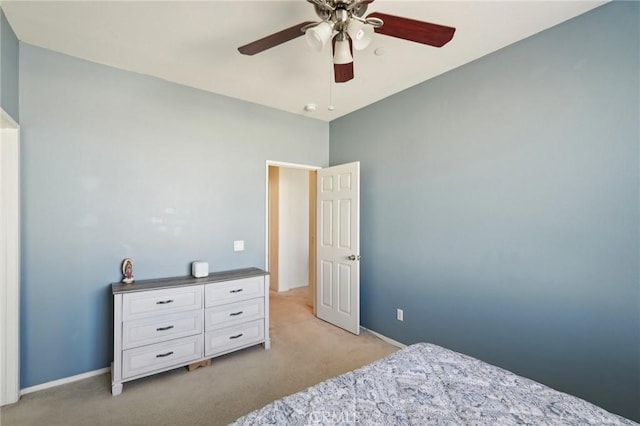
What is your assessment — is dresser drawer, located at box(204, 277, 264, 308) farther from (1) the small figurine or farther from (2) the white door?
(2) the white door

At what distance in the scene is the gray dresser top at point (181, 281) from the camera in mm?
2416

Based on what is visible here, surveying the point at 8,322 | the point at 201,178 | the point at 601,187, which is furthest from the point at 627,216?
the point at 8,322

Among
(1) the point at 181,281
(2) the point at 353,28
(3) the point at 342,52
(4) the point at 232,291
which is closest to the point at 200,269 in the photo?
A: (1) the point at 181,281

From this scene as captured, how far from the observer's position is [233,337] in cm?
283

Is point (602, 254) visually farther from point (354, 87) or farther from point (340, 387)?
point (354, 87)

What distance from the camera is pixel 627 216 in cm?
176

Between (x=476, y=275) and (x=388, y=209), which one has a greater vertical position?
(x=388, y=209)

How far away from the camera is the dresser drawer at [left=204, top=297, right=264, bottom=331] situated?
2710mm

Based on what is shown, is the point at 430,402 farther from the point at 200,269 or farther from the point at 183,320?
the point at 200,269

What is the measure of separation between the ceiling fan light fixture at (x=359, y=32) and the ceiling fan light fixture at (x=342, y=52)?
60mm

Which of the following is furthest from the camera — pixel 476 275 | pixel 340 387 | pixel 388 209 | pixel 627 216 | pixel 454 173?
pixel 388 209

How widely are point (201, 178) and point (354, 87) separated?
188 centimetres

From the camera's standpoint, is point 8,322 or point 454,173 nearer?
point 8,322

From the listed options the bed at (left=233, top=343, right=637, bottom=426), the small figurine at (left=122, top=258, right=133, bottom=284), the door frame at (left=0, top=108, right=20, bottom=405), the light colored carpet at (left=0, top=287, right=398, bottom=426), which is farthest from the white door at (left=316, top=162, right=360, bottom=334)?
the door frame at (left=0, top=108, right=20, bottom=405)
